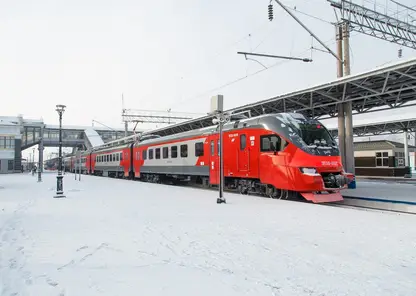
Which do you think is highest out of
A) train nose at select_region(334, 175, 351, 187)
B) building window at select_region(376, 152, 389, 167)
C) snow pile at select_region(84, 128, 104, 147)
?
snow pile at select_region(84, 128, 104, 147)

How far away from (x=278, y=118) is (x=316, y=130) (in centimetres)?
140

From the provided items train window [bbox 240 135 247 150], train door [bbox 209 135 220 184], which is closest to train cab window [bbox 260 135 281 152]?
train window [bbox 240 135 247 150]

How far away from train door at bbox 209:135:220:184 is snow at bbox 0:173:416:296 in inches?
239

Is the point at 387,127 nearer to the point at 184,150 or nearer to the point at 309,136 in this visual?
the point at 184,150

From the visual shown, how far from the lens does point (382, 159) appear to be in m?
28.3

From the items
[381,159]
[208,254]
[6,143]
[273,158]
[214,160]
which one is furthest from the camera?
[6,143]

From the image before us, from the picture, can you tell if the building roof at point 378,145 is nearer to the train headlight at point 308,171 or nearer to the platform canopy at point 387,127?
the platform canopy at point 387,127

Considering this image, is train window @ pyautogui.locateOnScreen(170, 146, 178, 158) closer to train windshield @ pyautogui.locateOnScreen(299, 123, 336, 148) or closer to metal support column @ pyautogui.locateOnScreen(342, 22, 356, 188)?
train windshield @ pyautogui.locateOnScreen(299, 123, 336, 148)

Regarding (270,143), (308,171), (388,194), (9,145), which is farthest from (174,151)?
(9,145)

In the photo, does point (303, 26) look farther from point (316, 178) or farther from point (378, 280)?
point (378, 280)

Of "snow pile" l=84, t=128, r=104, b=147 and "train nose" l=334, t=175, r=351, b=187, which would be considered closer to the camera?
"train nose" l=334, t=175, r=351, b=187

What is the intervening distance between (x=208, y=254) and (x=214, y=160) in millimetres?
9804

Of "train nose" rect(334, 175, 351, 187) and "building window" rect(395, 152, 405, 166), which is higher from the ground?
"building window" rect(395, 152, 405, 166)

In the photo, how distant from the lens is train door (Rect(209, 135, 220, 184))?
47.4 ft
